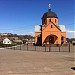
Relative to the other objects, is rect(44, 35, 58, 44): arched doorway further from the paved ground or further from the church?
the paved ground

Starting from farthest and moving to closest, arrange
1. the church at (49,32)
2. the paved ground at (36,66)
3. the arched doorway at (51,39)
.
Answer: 1. the arched doorway at (51,39)
2. the church at (49,32)
3. the paved ground at (36,66)

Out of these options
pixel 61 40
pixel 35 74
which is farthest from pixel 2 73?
pixel 61 40

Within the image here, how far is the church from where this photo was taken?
58.9 m

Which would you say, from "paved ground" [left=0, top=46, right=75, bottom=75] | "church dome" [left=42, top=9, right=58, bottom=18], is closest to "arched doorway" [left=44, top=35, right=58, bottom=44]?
"church dome" [left=42, top=9, right=58, bottom=18]

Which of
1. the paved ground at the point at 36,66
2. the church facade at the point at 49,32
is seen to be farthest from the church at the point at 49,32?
the paved ground at the point at 36,66

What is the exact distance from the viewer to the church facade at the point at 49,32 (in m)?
58.9

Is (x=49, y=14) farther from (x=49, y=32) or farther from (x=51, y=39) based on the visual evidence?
(x=51, y=39)

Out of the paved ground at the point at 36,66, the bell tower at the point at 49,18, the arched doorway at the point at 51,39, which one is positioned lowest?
the paved ground at the point at 36,66

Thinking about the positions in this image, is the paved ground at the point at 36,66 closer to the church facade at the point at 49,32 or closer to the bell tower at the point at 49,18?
the church facade at the point at 49,32

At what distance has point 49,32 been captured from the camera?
5903 centimetres

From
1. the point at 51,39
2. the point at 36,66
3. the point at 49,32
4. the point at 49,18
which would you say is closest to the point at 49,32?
the point at 49,32

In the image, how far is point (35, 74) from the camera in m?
12.3

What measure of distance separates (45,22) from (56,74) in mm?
52445

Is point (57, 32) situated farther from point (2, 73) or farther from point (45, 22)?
point (2, 73)
